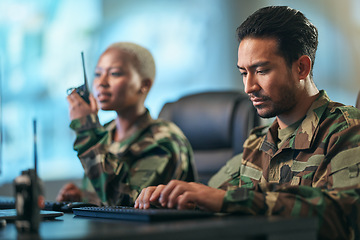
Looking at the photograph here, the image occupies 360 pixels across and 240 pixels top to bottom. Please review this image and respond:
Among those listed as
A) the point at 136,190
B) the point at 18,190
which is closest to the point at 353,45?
the point at 136,190

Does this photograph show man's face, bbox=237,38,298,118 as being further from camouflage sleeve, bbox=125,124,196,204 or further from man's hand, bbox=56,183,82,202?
man's hand, bbox=56,183,82,202

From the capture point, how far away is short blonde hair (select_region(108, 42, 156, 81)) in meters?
2.09

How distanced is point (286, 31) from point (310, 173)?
0.40m

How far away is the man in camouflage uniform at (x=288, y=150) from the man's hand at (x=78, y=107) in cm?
62

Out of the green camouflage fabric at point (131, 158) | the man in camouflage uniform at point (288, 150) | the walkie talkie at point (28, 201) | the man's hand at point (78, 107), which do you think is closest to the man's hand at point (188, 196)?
the man in camouflage uniform at point (288, 150)

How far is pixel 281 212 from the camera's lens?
36.7 inches

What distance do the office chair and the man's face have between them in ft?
2.54

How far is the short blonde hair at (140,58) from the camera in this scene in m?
2.09

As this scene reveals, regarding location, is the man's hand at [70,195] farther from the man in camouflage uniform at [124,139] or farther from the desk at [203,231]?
the desk at [203,231]

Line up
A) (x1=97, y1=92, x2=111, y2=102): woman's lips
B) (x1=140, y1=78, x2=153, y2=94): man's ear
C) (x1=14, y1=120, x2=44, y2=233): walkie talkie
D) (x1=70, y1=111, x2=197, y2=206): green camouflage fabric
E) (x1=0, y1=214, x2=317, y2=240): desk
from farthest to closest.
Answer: (x1=140, y1=78, x2=153, y2=94): man's ear, (x1=97, y1=92, x2=111, y2=102): woman's lips, (x1=70, y1=111, x2=197, y2=206): green camouflage fabric, (x1=14, y1=120, x2=44, y2=233): walkie talkie, (x1=0, y1=214, x2=317, y2=240): desk

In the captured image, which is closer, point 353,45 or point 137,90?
point 137,90

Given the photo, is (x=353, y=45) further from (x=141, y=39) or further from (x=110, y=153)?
(x=110, y=153)

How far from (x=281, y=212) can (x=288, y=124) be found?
48 centimetres

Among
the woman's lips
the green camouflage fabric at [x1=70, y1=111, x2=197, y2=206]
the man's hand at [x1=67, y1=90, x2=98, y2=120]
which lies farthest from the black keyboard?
the woman's lips
